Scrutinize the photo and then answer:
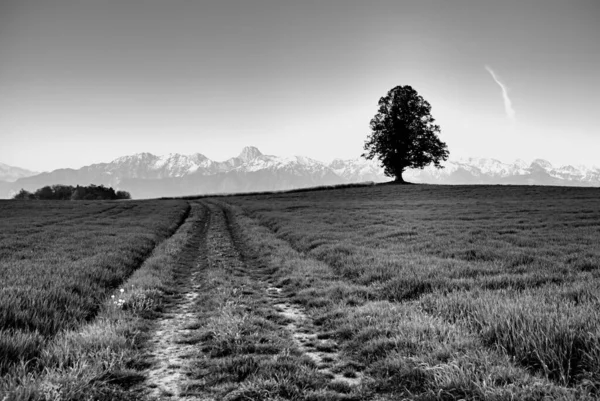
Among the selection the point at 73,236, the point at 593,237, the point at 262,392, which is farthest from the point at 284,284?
the point at 73,236

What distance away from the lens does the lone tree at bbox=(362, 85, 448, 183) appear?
7428cm

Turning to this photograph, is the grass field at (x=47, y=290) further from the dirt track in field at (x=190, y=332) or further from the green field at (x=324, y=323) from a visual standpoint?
the dirt track in field at (x=190, y=332)

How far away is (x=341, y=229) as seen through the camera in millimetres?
25500

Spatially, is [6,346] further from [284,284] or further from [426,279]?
[426,279]

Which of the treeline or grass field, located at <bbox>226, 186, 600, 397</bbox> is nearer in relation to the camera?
grass field, located at <bbox>226, 186, 600, 397</bbox>

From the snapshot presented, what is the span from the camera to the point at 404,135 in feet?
245

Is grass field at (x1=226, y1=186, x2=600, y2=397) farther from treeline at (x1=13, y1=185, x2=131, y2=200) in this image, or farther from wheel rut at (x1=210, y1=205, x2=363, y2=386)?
treeline at (x1=13, y1=185, x2=131, y2=200)

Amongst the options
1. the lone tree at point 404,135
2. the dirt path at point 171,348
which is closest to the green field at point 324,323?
the dirt path at point 171,348

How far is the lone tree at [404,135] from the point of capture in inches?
2924

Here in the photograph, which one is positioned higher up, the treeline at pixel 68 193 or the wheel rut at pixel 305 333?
the treeline at pixel 68 193

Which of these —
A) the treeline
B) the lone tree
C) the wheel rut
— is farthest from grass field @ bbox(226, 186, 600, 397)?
the treeline

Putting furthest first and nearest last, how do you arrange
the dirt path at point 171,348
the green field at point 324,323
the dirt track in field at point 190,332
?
the dirt track in field at point 190,332 → the dirt path at point 171,348 → the green field at point 324,323

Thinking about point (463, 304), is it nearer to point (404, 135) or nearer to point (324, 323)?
point (324, 323)

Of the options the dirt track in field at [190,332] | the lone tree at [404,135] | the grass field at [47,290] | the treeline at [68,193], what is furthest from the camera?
the treeline at [68,193]
